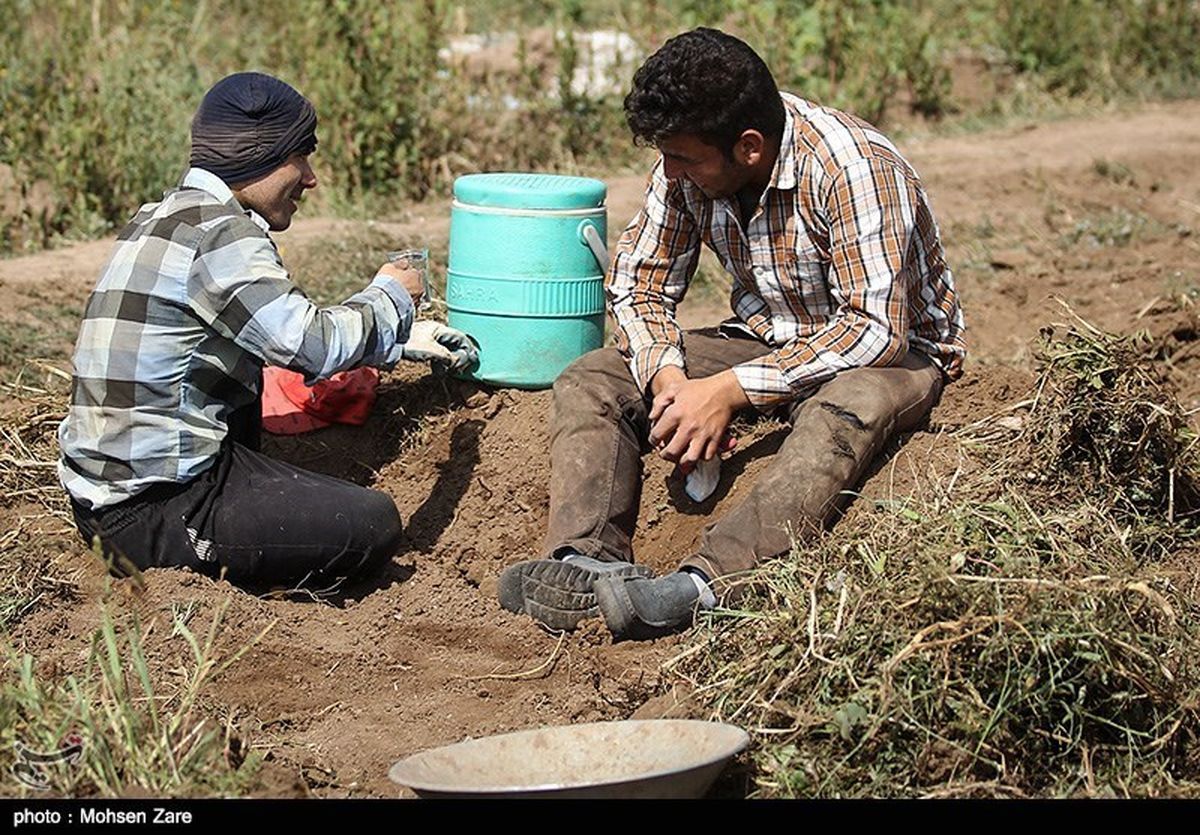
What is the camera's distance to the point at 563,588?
3.99 metres

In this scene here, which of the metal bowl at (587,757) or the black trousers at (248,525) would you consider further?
the black trousers at (248,525)

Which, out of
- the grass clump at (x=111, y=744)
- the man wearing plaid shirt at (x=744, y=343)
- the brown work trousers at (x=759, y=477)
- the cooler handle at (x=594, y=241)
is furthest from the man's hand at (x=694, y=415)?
the grass clump at (x=111, y=744)

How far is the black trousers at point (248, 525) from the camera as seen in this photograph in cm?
407

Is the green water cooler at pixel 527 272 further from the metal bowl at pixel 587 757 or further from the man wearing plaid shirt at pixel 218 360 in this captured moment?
the metal bowl at pixel 587 757

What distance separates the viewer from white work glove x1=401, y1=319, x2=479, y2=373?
4.76m

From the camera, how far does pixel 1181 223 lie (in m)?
8.02

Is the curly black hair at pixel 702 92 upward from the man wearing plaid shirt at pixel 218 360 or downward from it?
upward

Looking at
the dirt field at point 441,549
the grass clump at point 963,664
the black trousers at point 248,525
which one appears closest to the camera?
the grass clump at point 963,664

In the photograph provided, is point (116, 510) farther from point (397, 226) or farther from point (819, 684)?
point (397, 226)

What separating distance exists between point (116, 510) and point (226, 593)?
35 cm

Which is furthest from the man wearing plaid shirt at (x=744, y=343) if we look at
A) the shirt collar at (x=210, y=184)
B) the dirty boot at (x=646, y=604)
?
the shirt collar at (x=210, y=184)

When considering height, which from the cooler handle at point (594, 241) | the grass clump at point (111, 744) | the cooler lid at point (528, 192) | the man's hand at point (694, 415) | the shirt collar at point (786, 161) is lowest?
the grass clump at point (111, 744)

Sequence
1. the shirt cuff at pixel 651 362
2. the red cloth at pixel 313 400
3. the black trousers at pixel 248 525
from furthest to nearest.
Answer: the red cloth at pixel 313 400, the shirt cuff at pixel 651 362, the black trousers at pixel 248 525
